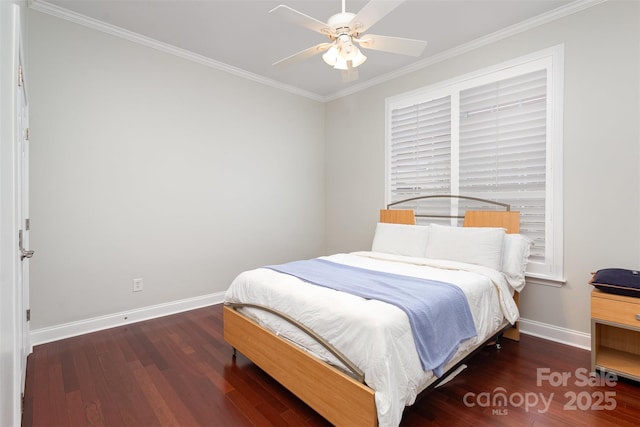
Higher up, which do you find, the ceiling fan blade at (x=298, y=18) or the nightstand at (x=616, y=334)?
the ceiling fan blade at (x=298, y=18)

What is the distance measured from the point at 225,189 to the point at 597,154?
367 centimetres

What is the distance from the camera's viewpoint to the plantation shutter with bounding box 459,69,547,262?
9.43 feet

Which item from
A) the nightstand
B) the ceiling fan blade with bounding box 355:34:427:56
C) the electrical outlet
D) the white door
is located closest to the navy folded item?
the nightstand

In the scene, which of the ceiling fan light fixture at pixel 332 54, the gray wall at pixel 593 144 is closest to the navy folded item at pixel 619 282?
the gray wall at pixel 593 144

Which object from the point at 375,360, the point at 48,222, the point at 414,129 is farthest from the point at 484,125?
the point at 48,222

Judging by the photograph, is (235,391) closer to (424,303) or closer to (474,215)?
(424,303)

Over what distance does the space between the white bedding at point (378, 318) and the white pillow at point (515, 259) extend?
4.9 inches

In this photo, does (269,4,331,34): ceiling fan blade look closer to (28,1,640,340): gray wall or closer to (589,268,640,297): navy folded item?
(28,1,640,340): gray wall

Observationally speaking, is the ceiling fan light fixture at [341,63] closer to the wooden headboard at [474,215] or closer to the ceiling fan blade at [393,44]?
the ceiling fan blade at [393,44]

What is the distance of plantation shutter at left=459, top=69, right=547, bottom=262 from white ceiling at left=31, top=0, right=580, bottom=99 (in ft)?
1.74

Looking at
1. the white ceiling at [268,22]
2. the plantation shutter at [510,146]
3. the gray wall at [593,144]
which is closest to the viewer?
the gray wall at [593,144]

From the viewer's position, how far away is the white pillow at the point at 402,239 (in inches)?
126

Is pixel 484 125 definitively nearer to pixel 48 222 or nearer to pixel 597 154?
pixel 597 154

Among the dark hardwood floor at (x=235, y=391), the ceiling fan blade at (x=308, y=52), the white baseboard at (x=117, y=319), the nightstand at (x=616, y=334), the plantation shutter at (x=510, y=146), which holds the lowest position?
the dark hardwood floor at (x=235, y=391)
